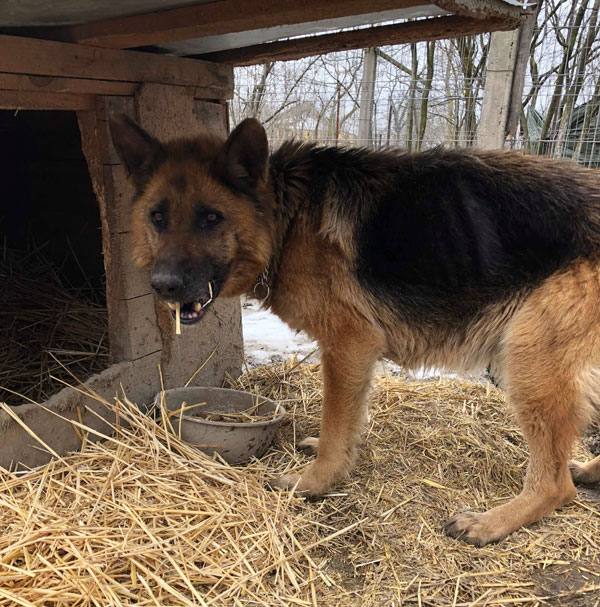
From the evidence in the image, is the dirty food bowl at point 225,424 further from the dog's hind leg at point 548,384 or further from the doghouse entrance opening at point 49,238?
the dog's hind leg at point 548,384

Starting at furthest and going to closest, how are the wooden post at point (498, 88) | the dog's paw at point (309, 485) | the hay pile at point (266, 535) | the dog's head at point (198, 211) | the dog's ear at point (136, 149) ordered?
1. the wooden post at point (498, 88)
2. the dog's paw at point (309, 485)
3. the dog's ear at point (136, 149)
4. the dog's head at point (198, 211)
5. the hay pile at point (266, 535)

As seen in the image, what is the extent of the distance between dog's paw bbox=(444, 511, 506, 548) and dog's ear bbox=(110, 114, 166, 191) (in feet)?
8.61

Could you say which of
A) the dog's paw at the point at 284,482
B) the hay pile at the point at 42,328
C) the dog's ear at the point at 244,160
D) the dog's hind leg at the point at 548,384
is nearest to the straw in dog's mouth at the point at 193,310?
the dog's ear at the point at 244,160

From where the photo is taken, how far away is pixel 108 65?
3260 mm

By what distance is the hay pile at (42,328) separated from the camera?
3.90 metres

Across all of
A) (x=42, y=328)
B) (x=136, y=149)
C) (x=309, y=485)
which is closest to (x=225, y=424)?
(x=309, y=485)

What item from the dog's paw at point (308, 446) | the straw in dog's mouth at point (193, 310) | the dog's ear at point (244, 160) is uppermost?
the dog's ear at point (244, 160)

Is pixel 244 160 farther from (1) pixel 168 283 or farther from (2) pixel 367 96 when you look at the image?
(2) pixel 367 96

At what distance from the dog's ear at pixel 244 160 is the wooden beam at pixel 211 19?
520mm

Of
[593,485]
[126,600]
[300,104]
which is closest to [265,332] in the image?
[593,485]

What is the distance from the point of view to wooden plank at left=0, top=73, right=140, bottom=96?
2.84m

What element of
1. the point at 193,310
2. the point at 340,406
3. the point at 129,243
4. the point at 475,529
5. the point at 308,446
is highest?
the point at 129,243

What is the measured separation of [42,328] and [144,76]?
7.36 feet

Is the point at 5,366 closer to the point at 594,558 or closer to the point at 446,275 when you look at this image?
the point at 446,275
